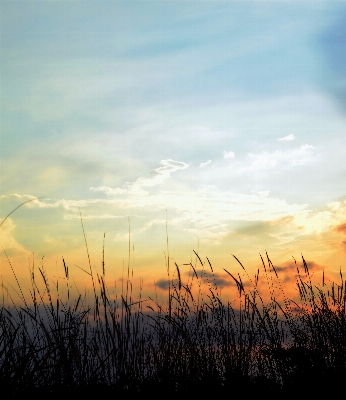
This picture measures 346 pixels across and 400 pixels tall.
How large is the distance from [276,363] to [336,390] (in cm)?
77

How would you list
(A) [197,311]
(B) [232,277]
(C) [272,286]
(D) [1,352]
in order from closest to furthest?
(D) [1,352] → (B) [232,277] → (A) [197,311] → (C) [272,286]

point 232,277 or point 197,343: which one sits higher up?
point 232,277

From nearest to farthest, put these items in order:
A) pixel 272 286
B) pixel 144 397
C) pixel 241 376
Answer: pixel 144 397 → pixel 241 376 → pixel 272 286

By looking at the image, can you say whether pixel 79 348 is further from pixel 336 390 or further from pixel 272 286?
pixel 272 286

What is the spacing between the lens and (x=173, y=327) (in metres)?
3.94

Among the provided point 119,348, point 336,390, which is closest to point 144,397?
point 119,348

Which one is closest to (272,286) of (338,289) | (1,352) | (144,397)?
(338,289)

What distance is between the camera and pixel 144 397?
3281mm

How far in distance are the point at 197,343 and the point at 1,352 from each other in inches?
75.2

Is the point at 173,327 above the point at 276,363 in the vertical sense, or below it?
above

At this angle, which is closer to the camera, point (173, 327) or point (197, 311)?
point (173, 327)

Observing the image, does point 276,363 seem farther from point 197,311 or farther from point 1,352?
point 1,352

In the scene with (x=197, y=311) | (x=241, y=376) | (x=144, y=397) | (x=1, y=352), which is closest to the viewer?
(x=1, y=352)

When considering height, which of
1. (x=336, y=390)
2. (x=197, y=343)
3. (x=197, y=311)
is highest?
(x=197, y=311)
